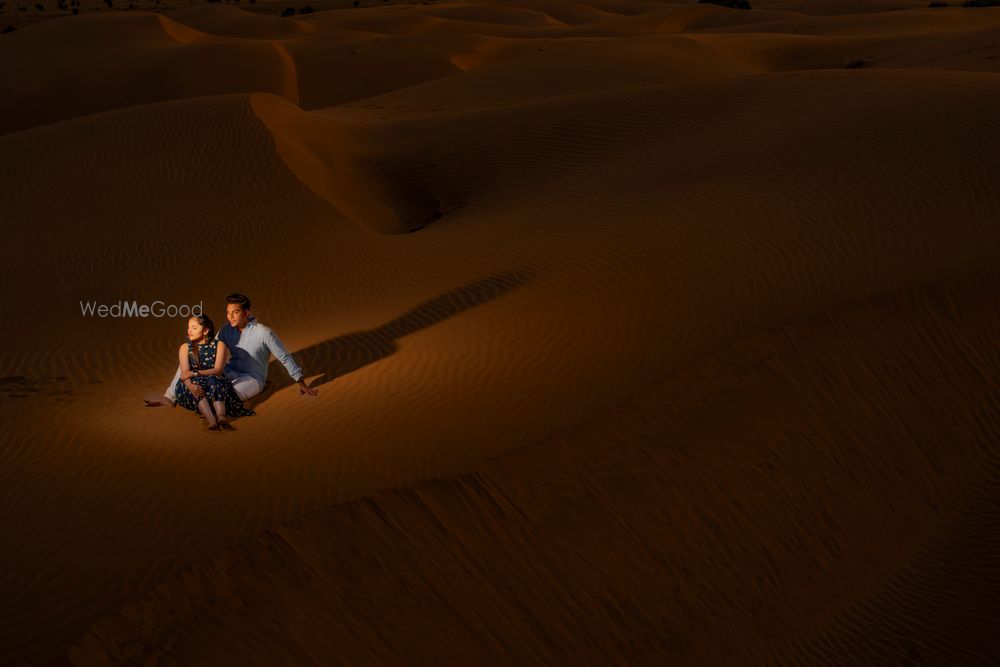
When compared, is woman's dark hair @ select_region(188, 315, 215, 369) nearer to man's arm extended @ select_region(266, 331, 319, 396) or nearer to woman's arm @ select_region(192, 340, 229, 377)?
woman's arm @ select_region(192, 340, 229, 377)

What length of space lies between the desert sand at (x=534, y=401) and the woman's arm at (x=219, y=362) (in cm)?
49

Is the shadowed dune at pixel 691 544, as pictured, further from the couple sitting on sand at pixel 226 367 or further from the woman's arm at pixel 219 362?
the woman's arm at pixel 219 362

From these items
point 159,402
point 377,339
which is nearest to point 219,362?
point 159,402

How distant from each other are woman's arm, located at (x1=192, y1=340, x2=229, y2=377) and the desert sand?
0.49 m

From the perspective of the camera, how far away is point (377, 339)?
9.62m

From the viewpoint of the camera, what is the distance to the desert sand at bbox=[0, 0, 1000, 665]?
5.61 m

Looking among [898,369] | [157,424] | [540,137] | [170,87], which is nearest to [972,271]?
[898,369]

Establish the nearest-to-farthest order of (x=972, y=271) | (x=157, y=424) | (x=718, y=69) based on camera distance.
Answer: (x=157, y=424), (x=972, y=271), (x=718, y=69)

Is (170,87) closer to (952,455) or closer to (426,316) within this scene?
(426,316)

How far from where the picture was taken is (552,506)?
6.30m

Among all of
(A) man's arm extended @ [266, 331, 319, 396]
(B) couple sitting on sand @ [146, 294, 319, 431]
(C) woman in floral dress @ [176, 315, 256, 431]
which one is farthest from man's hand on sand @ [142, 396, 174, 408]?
(A) man's arm extended @ [266, 331, 319, 396]

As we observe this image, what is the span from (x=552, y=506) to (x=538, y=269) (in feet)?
16.2

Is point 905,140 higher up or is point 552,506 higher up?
point 905,140

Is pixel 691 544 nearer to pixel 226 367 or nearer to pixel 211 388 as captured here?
pixel 211 388
